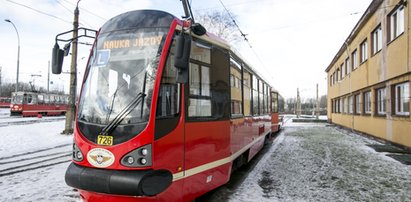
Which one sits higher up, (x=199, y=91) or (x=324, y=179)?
(x=199, y=91)

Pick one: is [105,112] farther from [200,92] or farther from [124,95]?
[200,92]

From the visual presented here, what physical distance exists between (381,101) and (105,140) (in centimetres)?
1505

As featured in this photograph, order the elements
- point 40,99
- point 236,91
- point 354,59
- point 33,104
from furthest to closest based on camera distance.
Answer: point 40,99
point 33,104
point 354,59
point 236,91

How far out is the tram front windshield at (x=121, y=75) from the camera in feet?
14.4

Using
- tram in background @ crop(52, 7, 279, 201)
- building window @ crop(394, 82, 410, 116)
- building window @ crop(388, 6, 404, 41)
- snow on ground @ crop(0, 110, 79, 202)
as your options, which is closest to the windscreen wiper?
tram in background @ crop(52, 7, 279, 201)

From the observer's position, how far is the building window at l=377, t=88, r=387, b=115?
1534 centimetres

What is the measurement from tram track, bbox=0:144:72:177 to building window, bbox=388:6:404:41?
1292cm

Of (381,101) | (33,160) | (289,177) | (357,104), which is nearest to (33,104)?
(33,160)

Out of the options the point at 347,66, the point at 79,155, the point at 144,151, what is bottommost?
the point at 79,155

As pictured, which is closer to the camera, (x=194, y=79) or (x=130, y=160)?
(x=130, y=160)

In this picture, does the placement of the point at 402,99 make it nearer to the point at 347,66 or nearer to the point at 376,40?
the point at 376,40

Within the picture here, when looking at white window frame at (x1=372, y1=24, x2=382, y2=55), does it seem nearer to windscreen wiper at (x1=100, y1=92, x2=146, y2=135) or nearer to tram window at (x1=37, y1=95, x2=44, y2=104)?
windscreen wiper at (x1=100, y1=92, x2=146, y2=135)

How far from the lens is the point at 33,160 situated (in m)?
10.1

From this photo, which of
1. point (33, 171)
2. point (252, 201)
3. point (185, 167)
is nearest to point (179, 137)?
point (185, 167)
